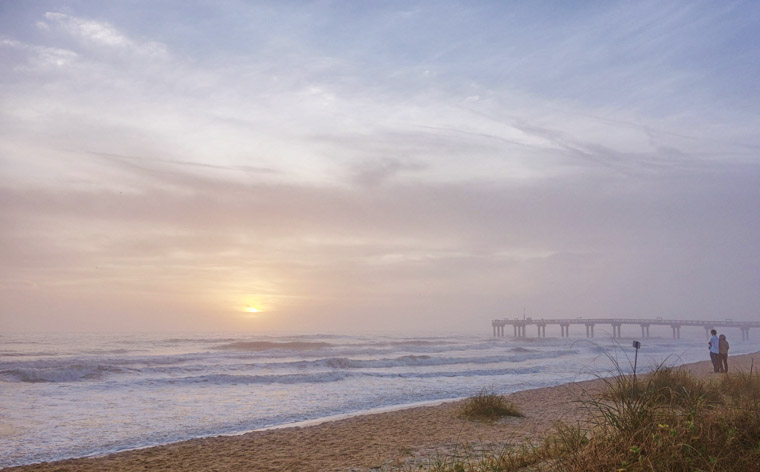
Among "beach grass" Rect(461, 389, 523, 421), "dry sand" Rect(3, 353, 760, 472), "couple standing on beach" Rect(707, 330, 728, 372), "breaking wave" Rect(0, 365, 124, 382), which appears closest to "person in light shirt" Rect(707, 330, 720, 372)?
"couple standing on beach" Rect(707, 330, 728, 372)

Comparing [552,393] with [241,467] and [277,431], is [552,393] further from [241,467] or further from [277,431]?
[241,467]

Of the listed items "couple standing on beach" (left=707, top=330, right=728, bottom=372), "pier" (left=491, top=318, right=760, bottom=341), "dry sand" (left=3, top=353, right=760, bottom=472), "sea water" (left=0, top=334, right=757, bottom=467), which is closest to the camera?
"dry sand" (left=3, top=353, right=760, bottom=472)

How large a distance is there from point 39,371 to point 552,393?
78.1ft

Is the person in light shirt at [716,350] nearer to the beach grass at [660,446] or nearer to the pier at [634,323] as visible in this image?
the beach grass at [660,446]

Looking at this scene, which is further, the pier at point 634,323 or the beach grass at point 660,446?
the pier at point 634,323

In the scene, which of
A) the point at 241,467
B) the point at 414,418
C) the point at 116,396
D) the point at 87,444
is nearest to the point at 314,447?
the point at 241,467

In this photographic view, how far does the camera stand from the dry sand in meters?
8.94

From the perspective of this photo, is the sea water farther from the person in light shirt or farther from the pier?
the pier

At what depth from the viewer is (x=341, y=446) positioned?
10328 millimetres

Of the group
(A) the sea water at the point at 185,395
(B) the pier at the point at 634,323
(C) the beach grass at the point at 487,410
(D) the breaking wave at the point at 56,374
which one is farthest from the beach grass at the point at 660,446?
(B) the pier at the point at 634,323

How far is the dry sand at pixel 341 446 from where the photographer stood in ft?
29.3

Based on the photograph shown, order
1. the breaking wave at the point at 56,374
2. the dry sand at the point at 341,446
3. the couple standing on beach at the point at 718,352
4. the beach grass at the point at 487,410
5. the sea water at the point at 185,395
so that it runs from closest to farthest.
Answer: the dry sand at the point at 341,446 → the sea water at the point at 185,395 → the beach grass at the point at 487,410 → the couple standing on beach at the point at 718,352 → the breaking wave at the point at 56,374

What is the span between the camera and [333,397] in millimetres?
19641

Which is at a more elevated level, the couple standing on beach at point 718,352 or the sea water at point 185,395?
the couple standing on beach at point 718,352
